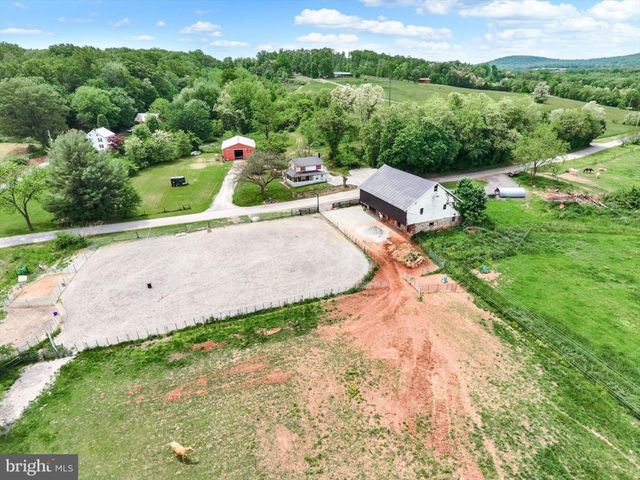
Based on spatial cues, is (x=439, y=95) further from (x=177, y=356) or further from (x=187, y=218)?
(x=177, y=356)

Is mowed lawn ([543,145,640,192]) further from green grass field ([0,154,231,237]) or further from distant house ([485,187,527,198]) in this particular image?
green grass field ([0,154,231,237])

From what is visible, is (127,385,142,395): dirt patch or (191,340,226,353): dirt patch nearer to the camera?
(127,385,142,395): dirt patch

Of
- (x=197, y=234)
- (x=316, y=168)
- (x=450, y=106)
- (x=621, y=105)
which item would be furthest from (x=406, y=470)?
(x=621, y=105)

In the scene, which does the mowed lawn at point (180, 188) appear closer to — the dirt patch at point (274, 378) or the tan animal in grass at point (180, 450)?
the dirt patch at point (274, 378)

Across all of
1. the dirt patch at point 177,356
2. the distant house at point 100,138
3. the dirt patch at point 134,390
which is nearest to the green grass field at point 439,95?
the distant house at point 100,138

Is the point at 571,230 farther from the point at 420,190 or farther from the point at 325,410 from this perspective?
the point at 325,410
